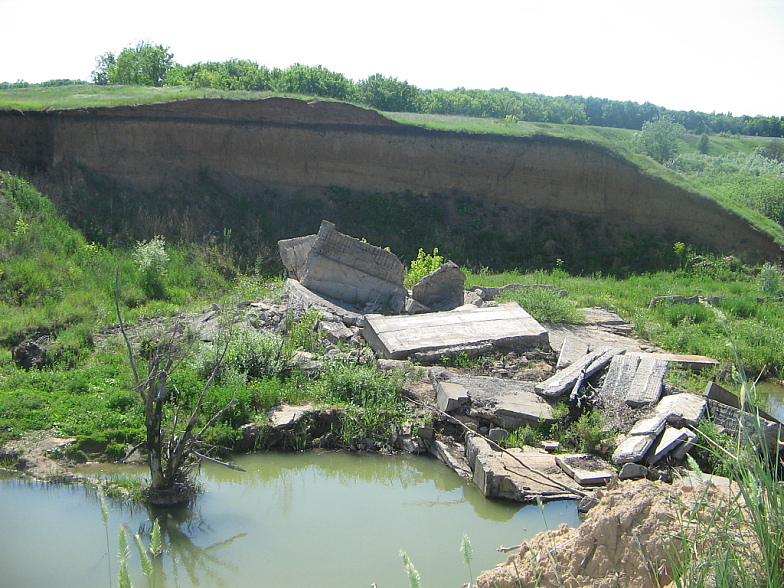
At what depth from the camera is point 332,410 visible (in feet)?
27.7

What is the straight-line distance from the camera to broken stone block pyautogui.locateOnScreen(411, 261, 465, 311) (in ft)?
42.8

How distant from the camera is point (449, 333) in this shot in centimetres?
1072

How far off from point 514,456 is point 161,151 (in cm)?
1478

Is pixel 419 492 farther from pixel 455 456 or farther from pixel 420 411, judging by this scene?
pixel 420 411

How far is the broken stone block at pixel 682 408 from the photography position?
7.70 m

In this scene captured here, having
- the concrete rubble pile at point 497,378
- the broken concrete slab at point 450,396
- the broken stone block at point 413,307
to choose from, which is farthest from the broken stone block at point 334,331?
the broken concrete slab at point 450,396

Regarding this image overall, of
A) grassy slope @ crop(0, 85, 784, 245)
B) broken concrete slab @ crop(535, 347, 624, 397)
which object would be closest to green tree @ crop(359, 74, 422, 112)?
grassy slope @ crop(0, 85, 784, 245)

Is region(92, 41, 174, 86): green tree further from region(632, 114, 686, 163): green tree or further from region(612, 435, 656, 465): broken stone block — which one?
region(612, 435, 656, 465): broken stone block

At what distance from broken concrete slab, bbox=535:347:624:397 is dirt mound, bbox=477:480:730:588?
171 inches

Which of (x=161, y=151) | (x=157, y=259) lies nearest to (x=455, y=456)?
(x=157, y=259)

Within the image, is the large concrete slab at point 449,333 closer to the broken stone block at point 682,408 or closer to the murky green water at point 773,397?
the broken stone block at point 682,408

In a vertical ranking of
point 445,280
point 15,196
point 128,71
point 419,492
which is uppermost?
point 128,71

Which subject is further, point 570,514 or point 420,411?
point 420,411

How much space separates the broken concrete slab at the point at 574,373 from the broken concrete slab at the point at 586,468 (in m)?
1.27
